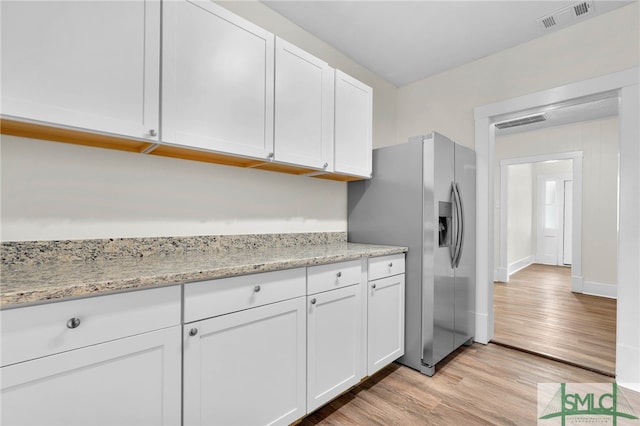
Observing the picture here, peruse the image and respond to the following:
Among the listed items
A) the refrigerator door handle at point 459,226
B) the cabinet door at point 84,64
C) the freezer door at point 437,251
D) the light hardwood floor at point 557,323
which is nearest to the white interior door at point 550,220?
the light hardwood floor at point 557,323

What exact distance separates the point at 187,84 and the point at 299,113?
0.71 meters

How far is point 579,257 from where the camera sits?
4.72 m

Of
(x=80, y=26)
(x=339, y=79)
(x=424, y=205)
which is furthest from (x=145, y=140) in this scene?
(x=424, y=205)

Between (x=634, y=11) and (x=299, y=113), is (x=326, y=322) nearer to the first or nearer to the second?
(x=299, y=113)

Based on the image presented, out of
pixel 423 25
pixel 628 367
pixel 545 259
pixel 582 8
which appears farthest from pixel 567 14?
pixel 545 259

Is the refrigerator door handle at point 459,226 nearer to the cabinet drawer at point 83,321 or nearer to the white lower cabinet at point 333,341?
the white lower cabinet at point 333,341

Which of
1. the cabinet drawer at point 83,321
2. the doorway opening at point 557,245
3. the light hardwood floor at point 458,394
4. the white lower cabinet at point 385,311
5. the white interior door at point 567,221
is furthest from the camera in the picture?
the white interior door at point 567,221

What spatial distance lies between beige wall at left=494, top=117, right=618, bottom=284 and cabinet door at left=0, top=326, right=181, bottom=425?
583 centimetres

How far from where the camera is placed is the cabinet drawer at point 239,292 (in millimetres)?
1182

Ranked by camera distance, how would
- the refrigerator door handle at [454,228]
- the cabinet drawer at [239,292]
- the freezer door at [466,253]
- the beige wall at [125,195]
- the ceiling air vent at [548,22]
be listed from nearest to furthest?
the cabinet drawer at [239,292] < the beige wall at [125,195] < the ceiling air vent at [548,22] < the refrigerator door handle at [454,228] < the freezer door at [466,253]

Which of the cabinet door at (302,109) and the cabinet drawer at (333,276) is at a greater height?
the cabinet door at (302,109)

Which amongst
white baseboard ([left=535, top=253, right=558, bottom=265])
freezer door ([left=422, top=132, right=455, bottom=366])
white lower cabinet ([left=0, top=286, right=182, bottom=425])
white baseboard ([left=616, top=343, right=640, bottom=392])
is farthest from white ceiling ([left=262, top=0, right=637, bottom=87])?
white baseboard ([left=535, top=253, right=558, bottom=265])

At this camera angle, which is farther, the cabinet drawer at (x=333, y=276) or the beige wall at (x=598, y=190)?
the beige wall at (x=598, y=190)

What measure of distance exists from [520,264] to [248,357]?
23.5 feet
